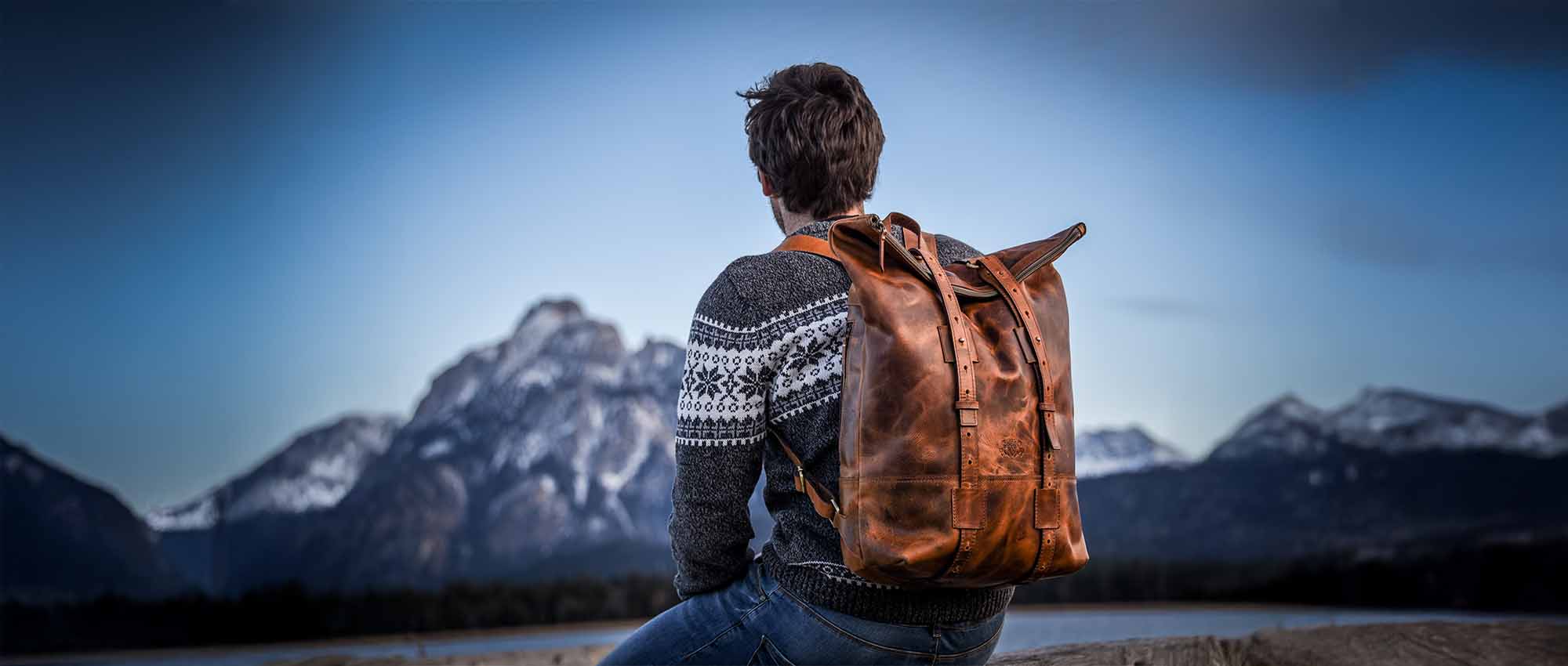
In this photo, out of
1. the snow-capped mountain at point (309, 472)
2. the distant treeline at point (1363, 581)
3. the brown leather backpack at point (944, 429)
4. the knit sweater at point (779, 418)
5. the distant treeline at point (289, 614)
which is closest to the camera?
the brown leather backpack at point (944, 429)

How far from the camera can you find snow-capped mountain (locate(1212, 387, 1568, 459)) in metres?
10.3

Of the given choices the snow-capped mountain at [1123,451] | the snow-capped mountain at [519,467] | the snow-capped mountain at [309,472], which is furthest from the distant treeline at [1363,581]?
the snow-capped mountain at [309,472]

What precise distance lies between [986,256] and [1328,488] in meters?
10.7

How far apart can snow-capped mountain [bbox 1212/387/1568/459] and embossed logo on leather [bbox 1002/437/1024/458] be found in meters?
9.71

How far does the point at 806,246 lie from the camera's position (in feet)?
4.66

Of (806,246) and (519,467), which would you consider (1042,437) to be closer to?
(806,246)

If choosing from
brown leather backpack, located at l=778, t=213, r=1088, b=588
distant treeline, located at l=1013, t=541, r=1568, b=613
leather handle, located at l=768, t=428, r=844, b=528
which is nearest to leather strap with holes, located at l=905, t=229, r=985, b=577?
brown leather backpack, located at l=778, t=213, r=1088, b=588

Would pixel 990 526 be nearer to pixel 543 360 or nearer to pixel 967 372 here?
pixel 967 372

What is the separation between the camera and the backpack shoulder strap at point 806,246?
1.41m

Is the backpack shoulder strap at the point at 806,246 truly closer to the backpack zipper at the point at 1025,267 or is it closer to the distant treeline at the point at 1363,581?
the backpack zipper at the point at 1025,267

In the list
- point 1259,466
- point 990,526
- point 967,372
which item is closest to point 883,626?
point 990,526

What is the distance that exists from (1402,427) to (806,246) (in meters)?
10.8

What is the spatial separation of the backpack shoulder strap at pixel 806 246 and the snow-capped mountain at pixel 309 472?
9.16 metres

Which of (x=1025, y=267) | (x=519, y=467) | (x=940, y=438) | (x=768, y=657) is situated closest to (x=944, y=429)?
(x=940, y=438)
